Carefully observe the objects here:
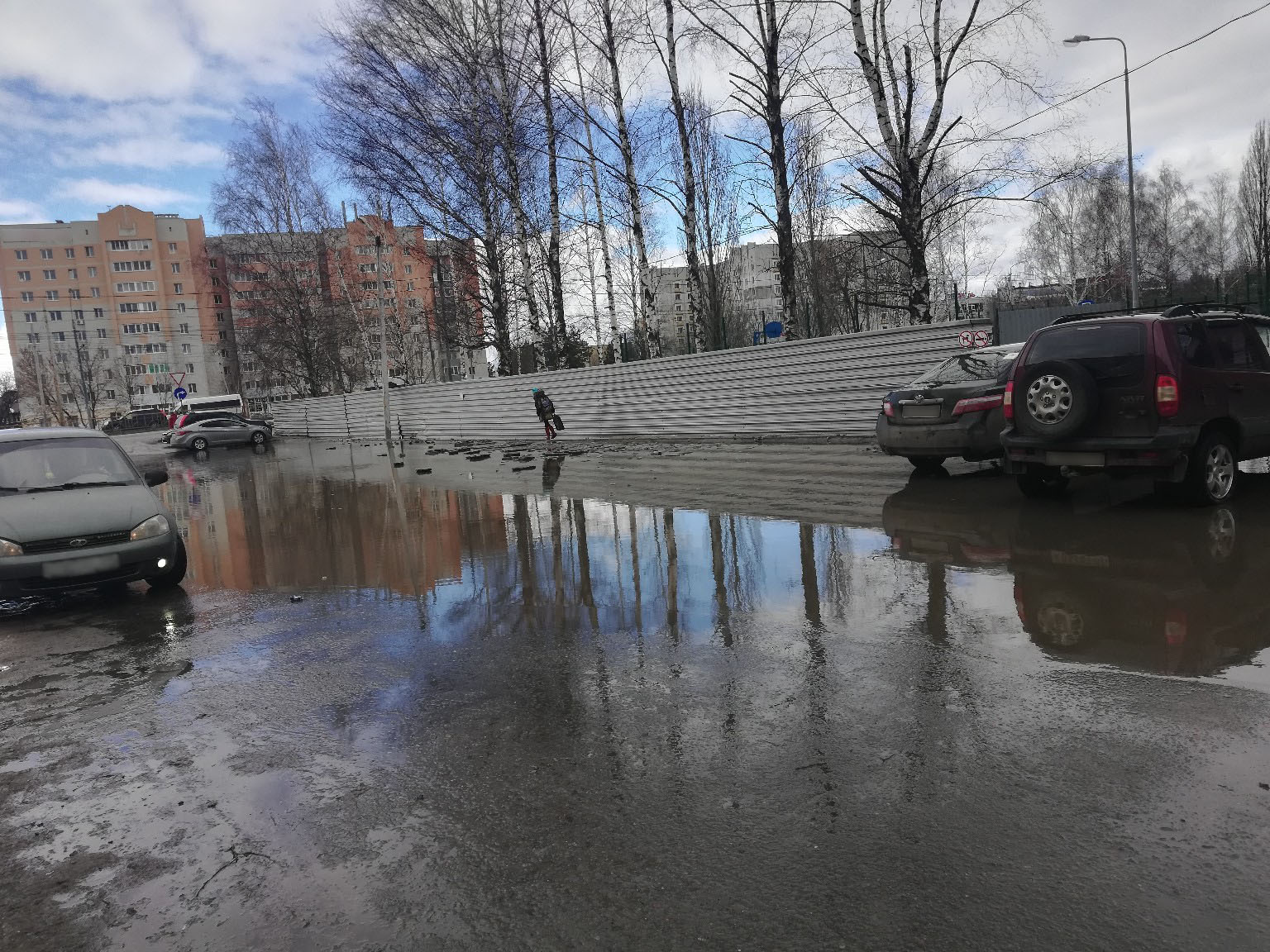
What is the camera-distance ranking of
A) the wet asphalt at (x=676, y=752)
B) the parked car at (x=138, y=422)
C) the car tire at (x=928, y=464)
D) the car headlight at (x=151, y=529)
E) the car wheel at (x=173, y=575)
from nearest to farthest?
1. the wet asphalt at (x=676, y=752)
2. the car headlight at (x=151, y=529)
3. the car wheel at (x=173, y=575)
4. the car tire at (x=928, y=464)
5. the parked car at (x=138, y=422)

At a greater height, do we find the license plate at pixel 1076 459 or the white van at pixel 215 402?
the white van at pixel 215 402

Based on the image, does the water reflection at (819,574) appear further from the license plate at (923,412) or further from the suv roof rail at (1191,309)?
the suv roof rail at (1191,309)

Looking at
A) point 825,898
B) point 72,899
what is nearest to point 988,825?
point 825,898

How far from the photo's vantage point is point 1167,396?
716 cm

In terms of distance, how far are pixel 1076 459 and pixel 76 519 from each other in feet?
29.1

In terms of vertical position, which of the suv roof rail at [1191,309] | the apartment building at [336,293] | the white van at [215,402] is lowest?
the suv roof rail at [1191,309]

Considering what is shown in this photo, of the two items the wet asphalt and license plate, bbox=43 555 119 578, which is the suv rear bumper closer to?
the wet asphalt

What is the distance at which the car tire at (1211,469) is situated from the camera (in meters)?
7.45

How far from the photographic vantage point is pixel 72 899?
283cm

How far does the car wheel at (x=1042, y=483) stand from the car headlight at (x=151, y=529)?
829 centimetres

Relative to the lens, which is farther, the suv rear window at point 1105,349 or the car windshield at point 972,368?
the car windshield at point 972,368

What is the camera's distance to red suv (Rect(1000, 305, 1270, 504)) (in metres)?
7.24

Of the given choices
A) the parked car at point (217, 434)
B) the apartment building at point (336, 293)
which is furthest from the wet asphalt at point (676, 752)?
the parked car at point (217, 434)

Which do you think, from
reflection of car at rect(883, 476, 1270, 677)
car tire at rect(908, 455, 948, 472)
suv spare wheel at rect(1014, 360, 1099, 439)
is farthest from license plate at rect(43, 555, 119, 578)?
car tire at rect(908, 455, 948, 472)
